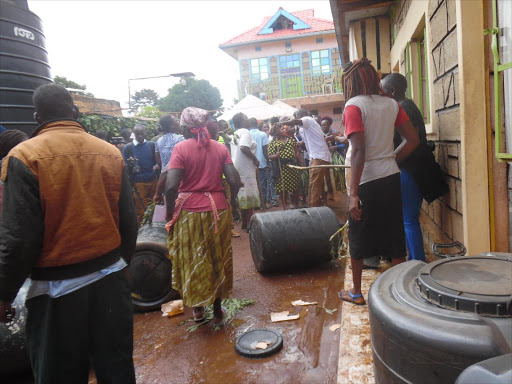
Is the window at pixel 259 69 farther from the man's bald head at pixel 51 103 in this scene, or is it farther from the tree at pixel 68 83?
the man's bald head at pixel 51 103

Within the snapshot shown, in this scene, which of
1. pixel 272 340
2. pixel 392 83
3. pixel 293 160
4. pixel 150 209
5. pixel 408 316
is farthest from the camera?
pixel 293 160

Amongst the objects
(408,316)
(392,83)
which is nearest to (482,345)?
(408,316)

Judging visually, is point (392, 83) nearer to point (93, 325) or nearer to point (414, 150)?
point (414, 150)

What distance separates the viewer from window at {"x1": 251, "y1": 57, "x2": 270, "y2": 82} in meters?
Result: 28.7

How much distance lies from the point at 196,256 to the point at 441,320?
2.48 meters

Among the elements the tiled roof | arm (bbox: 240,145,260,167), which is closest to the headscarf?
arm (bbox: 240,145,260,167)

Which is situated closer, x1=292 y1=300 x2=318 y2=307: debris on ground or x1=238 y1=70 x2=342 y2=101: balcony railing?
x1=292 y1=300 x2=318 y2=307: debris on ground

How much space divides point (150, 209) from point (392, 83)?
3.08 metres

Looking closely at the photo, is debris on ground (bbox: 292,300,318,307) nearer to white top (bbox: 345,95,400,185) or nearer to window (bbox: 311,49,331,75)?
white top (bbox: 345,95,400,185)

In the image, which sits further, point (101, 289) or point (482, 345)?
point (101, 289)

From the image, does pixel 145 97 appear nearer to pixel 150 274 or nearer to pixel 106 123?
pixel 106 123

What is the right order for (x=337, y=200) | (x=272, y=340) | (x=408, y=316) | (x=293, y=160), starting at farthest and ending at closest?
(x=337, y=200), (x=293, y=160), (x=272, y=340), (x=408, y=316)

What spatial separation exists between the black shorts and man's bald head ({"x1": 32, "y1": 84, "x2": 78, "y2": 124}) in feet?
6.80

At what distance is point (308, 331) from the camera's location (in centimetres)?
331
